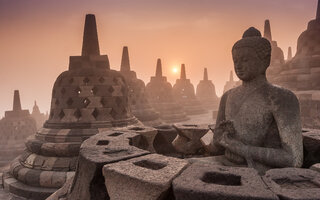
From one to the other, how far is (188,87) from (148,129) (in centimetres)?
1946

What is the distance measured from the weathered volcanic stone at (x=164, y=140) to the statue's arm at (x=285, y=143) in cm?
185

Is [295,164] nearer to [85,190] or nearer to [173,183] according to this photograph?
[173,183]

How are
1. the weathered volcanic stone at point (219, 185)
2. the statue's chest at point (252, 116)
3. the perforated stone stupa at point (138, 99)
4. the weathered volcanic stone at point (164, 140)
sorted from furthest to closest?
the perforated stone stupa at point (138, 99) → the weathered volcanic stone at point (164, 140) → the statue's chest at point (252, 116) → the weathered volcanic stone at point (219, 185)

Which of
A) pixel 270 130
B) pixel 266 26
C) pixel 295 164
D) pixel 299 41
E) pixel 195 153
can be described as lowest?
pixel 195 153

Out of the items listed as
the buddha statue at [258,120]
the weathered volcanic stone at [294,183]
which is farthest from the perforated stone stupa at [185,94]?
the weathered volcanic stone at [294,183]

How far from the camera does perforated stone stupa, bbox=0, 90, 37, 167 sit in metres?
15.0

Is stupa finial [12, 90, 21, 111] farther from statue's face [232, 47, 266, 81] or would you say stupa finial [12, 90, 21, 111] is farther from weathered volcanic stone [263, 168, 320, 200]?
weathered volcanic stone [263, 168, 320, 200]

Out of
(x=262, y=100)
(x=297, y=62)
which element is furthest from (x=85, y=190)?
(x=297, y=62)

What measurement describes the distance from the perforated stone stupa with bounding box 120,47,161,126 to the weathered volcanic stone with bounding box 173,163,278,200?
892 cm

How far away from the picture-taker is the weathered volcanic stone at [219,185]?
4.60ft

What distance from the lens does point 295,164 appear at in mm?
2158

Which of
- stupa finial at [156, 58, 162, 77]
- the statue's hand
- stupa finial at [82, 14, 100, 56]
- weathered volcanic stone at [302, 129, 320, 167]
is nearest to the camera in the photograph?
→ the statue's hand

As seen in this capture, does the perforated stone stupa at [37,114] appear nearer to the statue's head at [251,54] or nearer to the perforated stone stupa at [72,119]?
the perforated stone stupa at [72,119]

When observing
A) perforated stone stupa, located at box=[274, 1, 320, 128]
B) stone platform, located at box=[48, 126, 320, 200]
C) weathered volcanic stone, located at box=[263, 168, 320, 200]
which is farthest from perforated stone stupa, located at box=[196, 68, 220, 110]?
weathered volcanic stone, located at box=[263, 168, 320, 200]
